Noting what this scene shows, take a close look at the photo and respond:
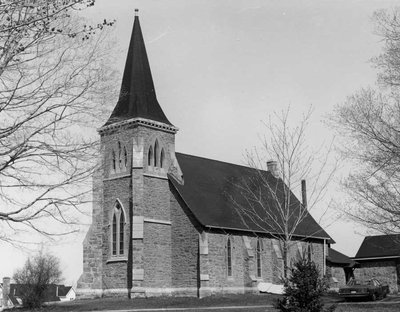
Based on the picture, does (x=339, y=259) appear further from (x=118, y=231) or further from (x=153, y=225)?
(x=118, y=231)

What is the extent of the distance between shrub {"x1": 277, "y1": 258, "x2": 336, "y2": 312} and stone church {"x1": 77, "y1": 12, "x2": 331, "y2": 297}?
69.3ft

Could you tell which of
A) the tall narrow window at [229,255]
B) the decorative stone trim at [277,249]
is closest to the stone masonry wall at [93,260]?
the tall narrow window at [229,255]

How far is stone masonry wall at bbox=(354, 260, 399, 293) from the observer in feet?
167

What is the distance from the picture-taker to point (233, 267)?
127ft

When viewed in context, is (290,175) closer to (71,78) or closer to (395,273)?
(71,78)

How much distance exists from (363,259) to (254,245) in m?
16.9

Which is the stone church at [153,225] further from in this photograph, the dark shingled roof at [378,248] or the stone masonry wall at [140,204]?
the dark shingled roof at [378,248]

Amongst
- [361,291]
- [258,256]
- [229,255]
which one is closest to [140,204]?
[229,255]

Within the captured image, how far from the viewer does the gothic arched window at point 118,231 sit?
123 ft

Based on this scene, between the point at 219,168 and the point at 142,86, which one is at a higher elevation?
the point at 142,86

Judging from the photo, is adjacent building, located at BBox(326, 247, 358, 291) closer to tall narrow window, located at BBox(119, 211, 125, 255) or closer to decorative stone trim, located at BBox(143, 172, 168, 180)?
decorative stone trim, located at BBox(143, 172, 168, 180)

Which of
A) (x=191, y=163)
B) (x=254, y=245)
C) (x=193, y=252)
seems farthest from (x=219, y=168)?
(x=193, y=252)

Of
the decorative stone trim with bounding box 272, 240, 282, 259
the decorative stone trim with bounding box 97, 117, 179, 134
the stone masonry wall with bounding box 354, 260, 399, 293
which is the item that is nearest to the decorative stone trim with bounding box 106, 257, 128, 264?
the decorative stone trim with bounding box 97, 117, 179, 134

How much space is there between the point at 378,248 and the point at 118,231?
2613cm
